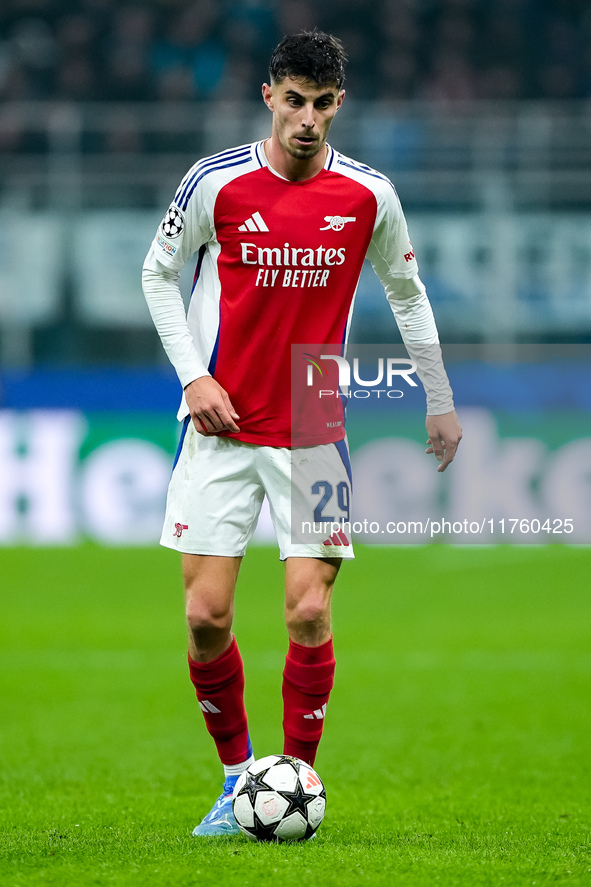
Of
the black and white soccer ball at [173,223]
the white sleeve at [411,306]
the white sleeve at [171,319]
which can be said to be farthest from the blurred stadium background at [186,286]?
the black and white soccer ball at [173,223]

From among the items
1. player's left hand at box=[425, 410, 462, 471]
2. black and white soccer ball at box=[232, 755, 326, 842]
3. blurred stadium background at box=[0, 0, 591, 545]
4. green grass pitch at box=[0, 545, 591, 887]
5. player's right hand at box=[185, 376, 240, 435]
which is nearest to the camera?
green grass pitch at box=[0, 545, 591, 887]

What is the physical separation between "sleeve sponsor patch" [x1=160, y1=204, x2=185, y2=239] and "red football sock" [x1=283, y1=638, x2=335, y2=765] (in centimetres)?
126

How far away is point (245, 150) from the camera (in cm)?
364

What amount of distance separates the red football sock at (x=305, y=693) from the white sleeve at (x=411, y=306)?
0.84m

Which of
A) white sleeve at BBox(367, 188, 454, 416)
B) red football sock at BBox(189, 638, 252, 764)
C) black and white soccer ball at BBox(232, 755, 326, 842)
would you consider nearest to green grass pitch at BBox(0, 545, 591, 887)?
black and white soccer ball at BBox(232, 755, 326, 842)

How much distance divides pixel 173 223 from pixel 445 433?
105 centimetres

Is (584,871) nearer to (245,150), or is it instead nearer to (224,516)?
(224,516)

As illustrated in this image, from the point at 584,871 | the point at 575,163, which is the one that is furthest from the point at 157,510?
the point at 584,871

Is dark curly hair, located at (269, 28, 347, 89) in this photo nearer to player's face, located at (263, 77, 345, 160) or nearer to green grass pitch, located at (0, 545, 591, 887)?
player's face, located at (263, 77, 345, 160)

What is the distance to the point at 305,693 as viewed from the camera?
143 inches

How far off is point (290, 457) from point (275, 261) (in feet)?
1.90

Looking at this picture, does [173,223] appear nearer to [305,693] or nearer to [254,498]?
[254,498]

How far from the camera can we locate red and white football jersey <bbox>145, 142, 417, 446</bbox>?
3.56 m

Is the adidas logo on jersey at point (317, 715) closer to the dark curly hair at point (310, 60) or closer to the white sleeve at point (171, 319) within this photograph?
the white sleeve at point (171, 319)
